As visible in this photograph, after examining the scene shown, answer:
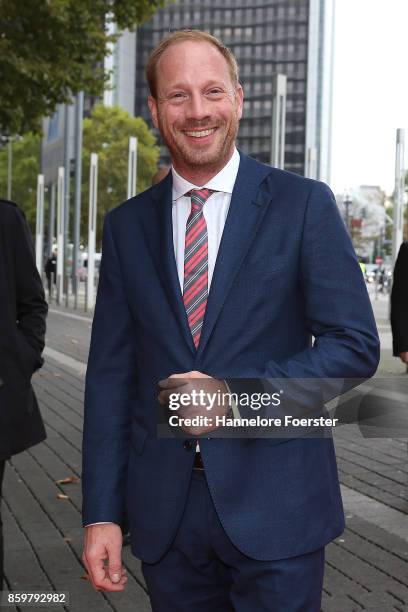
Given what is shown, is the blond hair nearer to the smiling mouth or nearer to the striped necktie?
the smiling mouth

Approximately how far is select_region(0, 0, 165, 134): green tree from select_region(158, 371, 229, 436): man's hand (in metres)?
13.9

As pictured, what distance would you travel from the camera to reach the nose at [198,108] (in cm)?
227

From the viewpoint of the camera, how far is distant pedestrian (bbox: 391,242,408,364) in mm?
6633

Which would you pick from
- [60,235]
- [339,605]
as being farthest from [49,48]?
[60,235]

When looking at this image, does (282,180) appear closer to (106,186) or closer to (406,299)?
(406,299)

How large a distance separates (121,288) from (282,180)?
1.43 feet

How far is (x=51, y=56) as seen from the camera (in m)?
16.5

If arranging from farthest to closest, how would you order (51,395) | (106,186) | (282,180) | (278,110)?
(106,186), (278,110), (51,395), (282,180)

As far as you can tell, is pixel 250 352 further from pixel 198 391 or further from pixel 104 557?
pixel 104 557

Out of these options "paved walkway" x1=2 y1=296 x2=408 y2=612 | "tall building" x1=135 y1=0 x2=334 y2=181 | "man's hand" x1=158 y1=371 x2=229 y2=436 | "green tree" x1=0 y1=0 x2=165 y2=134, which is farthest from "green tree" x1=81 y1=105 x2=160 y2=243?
"tall building" x1=135 y1=0 x2=334 y2=181

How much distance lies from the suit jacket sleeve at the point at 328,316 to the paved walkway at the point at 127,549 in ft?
0.33

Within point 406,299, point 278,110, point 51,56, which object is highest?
point 51,56

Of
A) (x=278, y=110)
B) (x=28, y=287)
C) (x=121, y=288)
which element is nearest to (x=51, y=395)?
(x=278, y=110)

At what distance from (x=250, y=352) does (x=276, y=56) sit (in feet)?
→ 472
